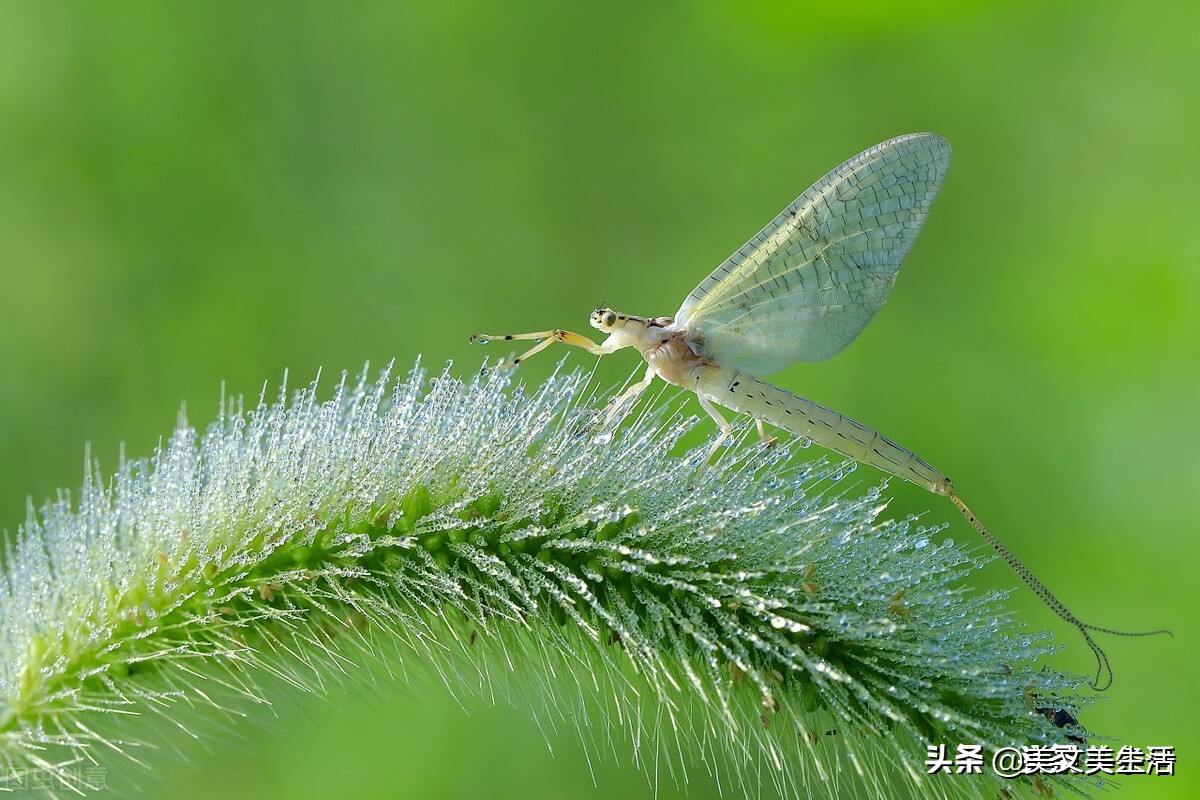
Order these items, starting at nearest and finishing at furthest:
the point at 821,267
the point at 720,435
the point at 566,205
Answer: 1. the point at 720,435
2. the point at 821,267
3. the point at 566,205

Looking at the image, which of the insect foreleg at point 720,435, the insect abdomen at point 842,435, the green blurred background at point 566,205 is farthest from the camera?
the green blurred background at point 566,205

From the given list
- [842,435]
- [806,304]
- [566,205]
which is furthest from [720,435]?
[566,205]

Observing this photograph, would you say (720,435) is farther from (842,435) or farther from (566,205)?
(566,205)

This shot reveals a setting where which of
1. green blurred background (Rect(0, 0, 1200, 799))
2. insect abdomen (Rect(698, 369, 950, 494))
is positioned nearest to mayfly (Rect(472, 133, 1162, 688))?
insect abdomen (Rect(698, 369, 950, 494))

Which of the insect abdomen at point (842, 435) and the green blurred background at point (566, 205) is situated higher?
the green blurred background at point (566, 205)

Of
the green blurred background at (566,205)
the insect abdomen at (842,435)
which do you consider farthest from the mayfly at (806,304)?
the green blurred background at (566,205)

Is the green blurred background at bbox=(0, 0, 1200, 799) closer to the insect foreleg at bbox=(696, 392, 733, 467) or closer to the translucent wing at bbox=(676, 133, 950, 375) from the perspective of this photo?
the translucent wing at bbox=(676, 133, 950, 375)

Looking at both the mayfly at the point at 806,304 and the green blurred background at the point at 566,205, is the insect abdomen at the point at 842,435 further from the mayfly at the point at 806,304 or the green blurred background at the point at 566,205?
the green blurred background at the point at 566,205

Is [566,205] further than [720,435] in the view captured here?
Yes
